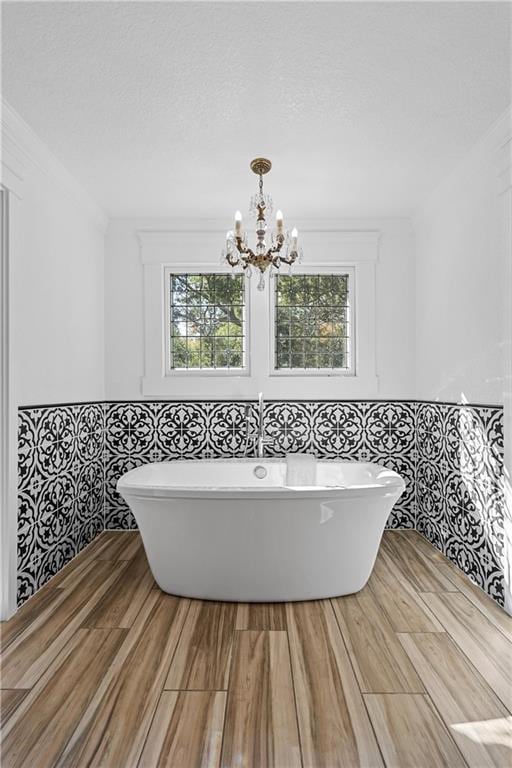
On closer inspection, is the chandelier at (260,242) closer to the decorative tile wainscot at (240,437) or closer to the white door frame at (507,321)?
the white door frame at (507,321)

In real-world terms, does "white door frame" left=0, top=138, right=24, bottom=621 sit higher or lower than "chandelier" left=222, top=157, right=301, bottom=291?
lower

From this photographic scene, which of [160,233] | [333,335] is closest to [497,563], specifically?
[333,335]

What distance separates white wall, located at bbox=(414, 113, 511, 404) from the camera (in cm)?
295

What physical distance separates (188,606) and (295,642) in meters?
0.67

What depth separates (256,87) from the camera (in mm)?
2479

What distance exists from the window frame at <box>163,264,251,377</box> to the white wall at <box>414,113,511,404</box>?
1389mm

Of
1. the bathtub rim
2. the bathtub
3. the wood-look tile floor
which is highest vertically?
the bathtub rim

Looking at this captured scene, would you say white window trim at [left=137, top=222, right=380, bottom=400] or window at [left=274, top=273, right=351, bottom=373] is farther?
window at [left=274, top=273, right=351, bottom=373]

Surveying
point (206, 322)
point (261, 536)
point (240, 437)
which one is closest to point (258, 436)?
point (240, 437)

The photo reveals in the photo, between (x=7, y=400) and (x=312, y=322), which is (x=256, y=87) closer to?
(x=7, y=400)

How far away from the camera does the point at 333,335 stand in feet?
14.8

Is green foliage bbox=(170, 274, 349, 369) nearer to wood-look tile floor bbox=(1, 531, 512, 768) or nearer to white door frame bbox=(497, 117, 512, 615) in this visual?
white door frame bbox=(497, 117, 512, 615)

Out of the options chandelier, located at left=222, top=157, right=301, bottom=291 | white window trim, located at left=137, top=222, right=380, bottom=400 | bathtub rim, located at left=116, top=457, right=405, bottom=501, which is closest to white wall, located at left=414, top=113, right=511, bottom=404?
white window trim, located at left=137, top=222, right=380, bottom=400

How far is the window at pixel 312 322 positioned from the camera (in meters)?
4.50
